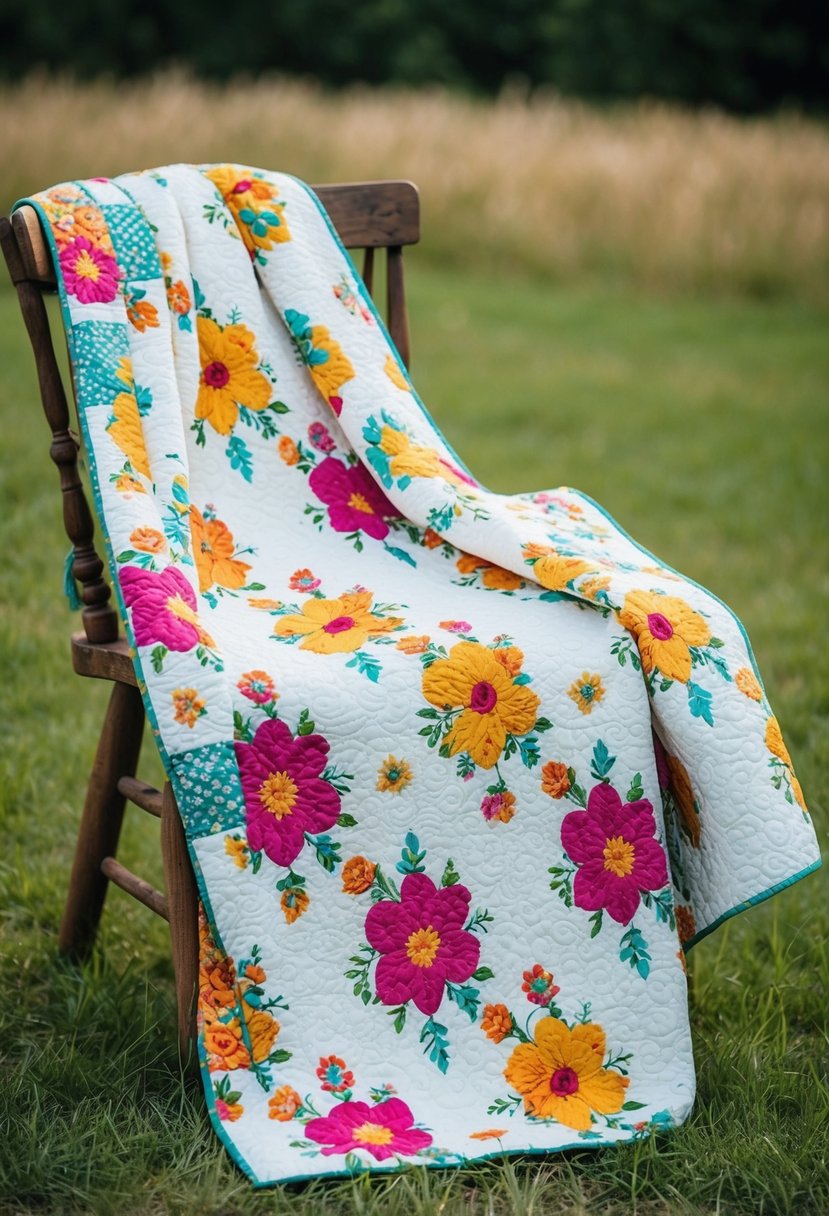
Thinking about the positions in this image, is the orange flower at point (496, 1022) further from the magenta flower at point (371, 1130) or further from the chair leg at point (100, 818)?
the chair leg at point (100, 818)

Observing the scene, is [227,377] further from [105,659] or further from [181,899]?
[181,899]

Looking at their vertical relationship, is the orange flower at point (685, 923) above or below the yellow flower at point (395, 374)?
below

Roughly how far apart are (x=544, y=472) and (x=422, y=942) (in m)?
3.11

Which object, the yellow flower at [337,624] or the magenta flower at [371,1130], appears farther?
the yellow flower at [337,624]

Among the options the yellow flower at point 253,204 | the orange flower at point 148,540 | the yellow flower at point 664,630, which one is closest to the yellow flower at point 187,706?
the orange flower at point 148,540

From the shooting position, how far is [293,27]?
18.4 m

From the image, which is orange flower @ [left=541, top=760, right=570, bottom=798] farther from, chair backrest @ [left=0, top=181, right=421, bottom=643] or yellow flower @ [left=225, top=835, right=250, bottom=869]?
chair backrest @ [left=0, top=181, right=421, bottom=643]

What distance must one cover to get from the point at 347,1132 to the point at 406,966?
0.72 feet

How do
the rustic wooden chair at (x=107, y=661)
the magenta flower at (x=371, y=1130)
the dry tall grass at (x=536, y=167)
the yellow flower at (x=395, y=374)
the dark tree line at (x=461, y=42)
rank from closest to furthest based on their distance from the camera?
the magenta flower at (x=371, y=1130) → the rustic wooden chair at (x=107, y=661) → the yellow flower at (x=395, y=374) → the dry tall grass at (x=536, y=167) → the dark tree line at (x=461, y=42)

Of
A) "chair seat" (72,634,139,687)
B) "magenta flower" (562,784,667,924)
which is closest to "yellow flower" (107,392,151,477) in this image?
"chair seat" (72,634,139,687)

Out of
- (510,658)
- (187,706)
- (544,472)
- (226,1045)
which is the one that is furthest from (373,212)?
(544,472)

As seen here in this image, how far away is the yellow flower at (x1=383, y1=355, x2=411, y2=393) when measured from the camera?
2107 millimetres

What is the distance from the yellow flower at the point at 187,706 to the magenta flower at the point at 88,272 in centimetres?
61

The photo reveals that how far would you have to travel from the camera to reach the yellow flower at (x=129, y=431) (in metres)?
1.77
